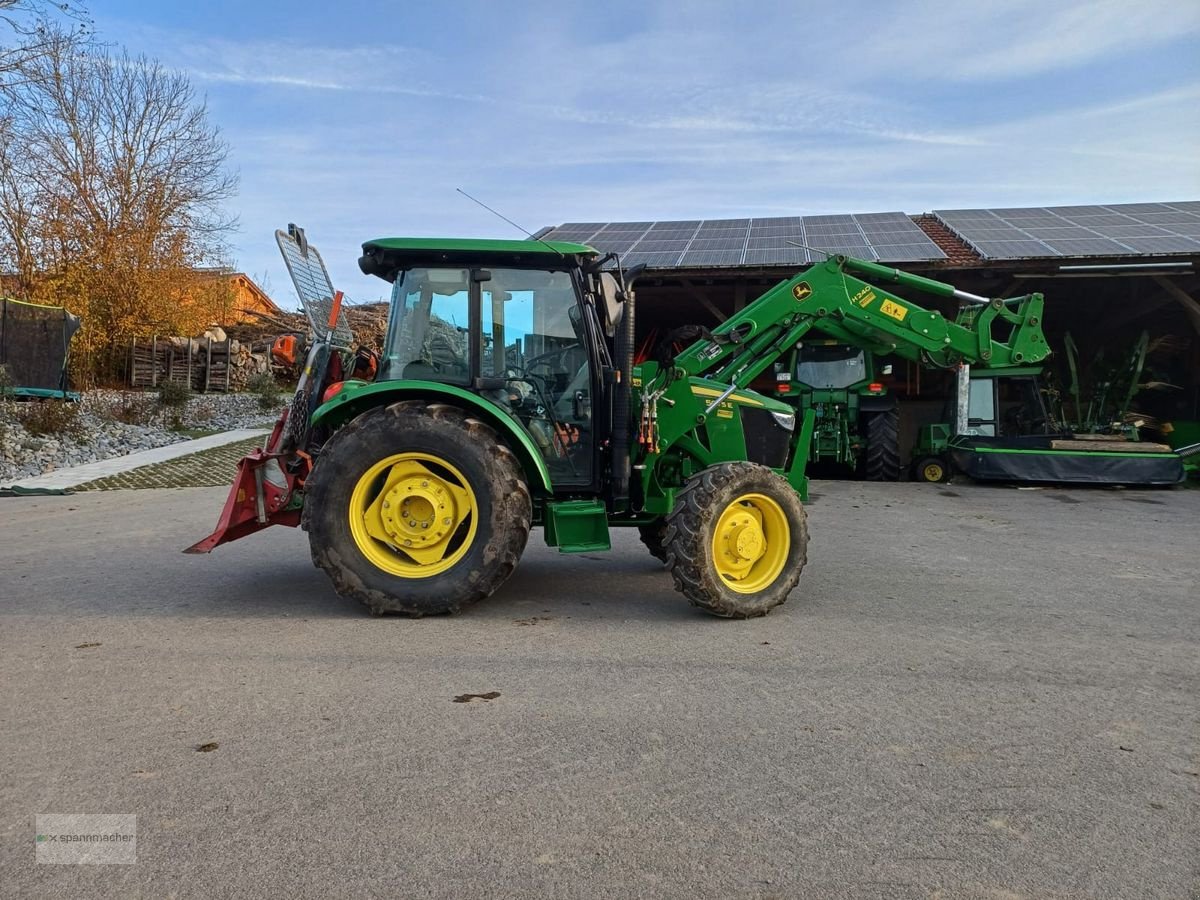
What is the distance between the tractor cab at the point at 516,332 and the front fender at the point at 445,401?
4.0 inches

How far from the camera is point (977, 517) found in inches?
376

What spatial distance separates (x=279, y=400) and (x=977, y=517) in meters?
19.5

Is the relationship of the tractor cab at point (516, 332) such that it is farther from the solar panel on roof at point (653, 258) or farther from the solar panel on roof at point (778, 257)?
the solar panel on roof at point (778, 257)

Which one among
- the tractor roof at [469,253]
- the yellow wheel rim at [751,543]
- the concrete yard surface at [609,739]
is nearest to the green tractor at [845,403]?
the concrete yard surface at [609,739]

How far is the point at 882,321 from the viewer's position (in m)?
7.62

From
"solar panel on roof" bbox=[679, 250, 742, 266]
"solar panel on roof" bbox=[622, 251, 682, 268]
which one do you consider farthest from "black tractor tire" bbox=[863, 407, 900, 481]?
"solar panel on roof" bbox=[622, 251, 682, 268]

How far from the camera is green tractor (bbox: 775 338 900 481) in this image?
12922mm

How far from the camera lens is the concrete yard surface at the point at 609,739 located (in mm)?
2461

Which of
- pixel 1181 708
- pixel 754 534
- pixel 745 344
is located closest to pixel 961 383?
pixel 745 344

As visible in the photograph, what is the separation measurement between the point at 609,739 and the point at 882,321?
5.45m

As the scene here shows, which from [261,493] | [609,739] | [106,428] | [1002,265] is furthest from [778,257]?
[106,428]

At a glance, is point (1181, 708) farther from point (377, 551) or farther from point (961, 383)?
point (961, 383)

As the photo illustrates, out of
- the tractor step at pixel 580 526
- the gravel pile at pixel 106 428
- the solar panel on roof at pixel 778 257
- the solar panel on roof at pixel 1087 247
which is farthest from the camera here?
the solar panel on roof at pixel 778 257

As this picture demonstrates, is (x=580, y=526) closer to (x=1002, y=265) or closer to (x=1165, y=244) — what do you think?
(x=1002, y=265)
